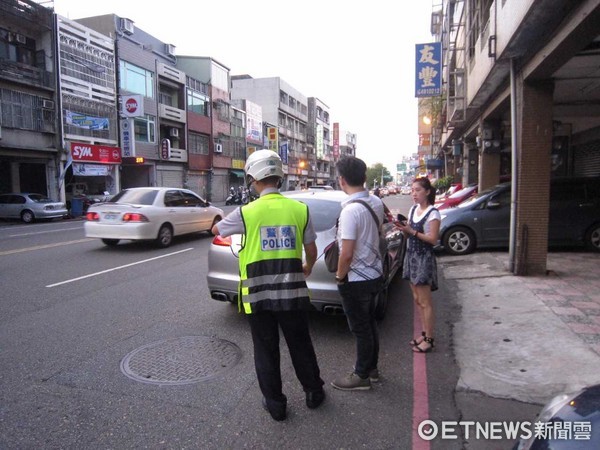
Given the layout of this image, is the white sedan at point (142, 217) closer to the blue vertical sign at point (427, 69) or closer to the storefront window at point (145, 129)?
the blue vertical sign at point (427, 69)

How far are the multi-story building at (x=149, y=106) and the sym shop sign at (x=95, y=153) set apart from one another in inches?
56.6

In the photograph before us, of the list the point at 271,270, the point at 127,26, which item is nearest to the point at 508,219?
the point at 271,270

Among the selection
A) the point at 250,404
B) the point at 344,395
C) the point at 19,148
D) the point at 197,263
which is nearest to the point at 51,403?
the point at 250,404

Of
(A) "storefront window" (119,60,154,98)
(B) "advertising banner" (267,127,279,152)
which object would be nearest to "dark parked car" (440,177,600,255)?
(A) "storefront window" (119,60,154,98)

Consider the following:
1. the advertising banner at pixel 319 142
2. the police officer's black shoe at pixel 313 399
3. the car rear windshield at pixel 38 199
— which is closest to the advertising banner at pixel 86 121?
the car rear windshield at pixel 38 199

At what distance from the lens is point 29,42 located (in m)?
24.7

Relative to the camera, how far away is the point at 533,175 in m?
7.25

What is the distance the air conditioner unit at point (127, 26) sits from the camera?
31.0 m

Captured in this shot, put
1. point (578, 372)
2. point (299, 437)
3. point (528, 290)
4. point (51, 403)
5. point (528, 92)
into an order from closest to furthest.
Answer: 1. point (299, 437)
2. point (51, 403)
3. point (578, 372)
4. point (528, 290)
5. point (528, 92)

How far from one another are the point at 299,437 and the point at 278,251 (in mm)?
1212

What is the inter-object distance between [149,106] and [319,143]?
50416mm

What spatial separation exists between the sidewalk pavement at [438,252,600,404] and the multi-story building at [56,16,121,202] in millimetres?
25062

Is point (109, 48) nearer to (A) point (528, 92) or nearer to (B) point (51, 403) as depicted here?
(A) point (528, 92)

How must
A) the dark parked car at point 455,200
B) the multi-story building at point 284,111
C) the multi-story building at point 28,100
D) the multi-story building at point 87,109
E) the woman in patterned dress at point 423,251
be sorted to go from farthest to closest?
the multi-story building at point 284,111
the multi-story building at point 87,109
the multi-story building at point 28,100
the dark parked car at point 455,200
the woman in patterned dress at point 423,251
